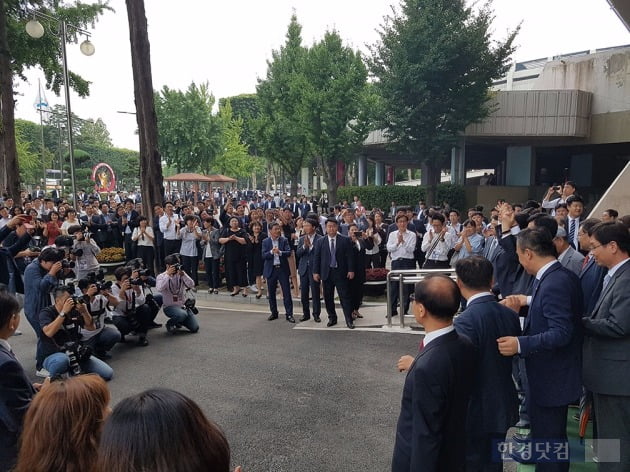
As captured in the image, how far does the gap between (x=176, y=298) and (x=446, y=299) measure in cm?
654

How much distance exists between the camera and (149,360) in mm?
6988

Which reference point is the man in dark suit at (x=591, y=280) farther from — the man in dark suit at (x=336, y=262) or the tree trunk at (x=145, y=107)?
the tree trunk at (x=145, y=107)

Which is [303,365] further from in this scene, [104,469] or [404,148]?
[404,148]

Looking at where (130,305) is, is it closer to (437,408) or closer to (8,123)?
(437,408)

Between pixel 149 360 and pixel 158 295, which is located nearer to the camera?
pixel 149 360

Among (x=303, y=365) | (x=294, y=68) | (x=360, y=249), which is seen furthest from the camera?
(x=294, y=68)

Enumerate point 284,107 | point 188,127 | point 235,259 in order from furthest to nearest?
point 188,127 → point 284,107 → point 235,259

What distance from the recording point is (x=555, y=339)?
309cm

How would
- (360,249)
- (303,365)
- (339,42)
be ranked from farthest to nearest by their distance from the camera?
(339,42), (360,249), (303,365)

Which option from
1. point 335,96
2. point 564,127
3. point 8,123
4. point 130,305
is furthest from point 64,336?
point 564,127

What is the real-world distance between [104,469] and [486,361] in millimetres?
2496

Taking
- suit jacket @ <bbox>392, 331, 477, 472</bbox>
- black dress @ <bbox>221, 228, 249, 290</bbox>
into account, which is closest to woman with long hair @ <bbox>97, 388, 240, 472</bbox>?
suit jacket @ <bbox>392, 331, 477, 472</bbox>

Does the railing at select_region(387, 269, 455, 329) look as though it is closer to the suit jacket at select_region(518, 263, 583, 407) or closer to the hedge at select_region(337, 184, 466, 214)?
the suit jacket at select_region(518, 263, 583, 407)

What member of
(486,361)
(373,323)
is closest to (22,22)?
(373,323)
